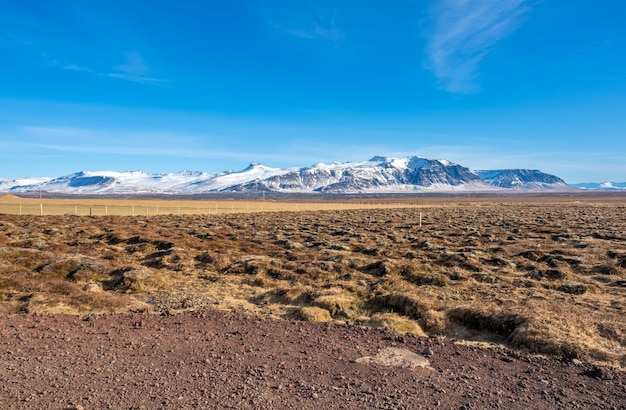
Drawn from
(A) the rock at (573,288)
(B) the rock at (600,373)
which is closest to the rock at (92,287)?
(B) the rock at (600,373)

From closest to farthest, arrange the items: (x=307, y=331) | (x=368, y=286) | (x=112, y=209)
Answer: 1. (x=307, y=331)
2. (x=368, y=286)
3. (x=112, y=209)

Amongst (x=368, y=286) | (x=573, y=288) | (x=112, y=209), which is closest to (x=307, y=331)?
(x=368, y=286)

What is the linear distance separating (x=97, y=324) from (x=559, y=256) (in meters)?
20.1

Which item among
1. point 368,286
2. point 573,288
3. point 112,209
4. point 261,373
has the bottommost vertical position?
point 112,209

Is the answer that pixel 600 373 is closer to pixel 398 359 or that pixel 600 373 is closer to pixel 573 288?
pixel 398 359

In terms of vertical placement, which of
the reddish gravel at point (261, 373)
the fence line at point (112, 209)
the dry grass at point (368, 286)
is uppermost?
the reddish gravel at point (261, 373)

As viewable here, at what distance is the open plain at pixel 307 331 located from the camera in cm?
645

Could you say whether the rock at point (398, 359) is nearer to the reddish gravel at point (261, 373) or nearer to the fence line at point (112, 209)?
the reddish gravel at point (261, 373)

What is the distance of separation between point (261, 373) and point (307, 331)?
262 cm

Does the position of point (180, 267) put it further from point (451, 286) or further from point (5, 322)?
point (451, 286)

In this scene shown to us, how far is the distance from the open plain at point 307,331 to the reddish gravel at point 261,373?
1.4 inches

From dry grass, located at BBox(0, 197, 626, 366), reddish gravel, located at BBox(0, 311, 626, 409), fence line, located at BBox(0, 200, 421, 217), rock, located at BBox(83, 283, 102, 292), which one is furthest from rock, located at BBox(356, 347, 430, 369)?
fence line, located at BBox(0, 200, 421, 217)

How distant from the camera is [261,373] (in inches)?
282

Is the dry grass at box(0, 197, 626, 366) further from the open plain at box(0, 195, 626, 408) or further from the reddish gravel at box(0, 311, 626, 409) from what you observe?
the reddish gravel at box(0, 311, 626, 409)
